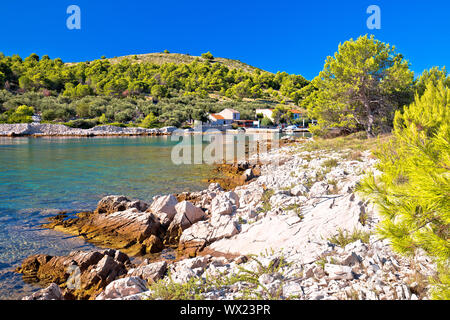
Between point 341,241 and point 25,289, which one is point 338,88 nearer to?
point 341,241

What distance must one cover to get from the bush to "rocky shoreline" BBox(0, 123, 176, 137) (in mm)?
73069

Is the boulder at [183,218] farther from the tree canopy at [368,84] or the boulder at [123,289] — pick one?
the tree canopy at [368,84]

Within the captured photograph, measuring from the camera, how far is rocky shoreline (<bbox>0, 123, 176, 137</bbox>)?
63188mm

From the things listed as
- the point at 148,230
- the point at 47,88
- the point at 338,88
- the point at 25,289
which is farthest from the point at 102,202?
the point at 47,88

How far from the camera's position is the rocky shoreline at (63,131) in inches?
2488

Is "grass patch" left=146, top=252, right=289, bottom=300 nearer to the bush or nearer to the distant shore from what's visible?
the bush

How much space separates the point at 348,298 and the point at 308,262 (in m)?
1.08

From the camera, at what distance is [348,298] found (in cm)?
353

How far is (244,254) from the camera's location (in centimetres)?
610

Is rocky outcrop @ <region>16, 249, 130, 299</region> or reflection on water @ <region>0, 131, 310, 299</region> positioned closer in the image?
rocky outcrop @ <region>16, 249, 130, 299</region>

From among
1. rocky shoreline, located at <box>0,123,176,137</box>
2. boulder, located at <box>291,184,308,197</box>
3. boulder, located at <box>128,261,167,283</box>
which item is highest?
rocky shoreline, located at <box>0,123,176,137</box>

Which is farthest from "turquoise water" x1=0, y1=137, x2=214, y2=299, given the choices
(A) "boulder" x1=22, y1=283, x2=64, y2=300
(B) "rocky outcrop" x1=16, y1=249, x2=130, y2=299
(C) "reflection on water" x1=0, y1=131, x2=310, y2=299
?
(A) "boulder" x1=22, y1=283, x2=64, y2=300

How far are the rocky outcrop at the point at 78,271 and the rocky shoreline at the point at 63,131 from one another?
67.8 m

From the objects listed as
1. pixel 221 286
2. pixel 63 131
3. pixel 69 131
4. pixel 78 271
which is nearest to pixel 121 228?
pixel 78 271
